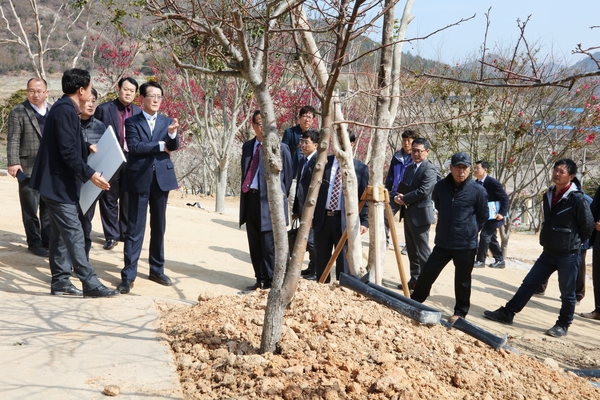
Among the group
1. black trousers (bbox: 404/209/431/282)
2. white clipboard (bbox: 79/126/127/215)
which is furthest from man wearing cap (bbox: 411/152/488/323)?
white clipboard (bbox: 79/126/127/215)

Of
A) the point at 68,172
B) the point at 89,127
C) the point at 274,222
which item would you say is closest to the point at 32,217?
the point at 89,127

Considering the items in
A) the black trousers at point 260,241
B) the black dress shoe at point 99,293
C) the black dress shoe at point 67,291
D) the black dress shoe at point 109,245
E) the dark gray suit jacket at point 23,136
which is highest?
the dark gray suit jacket at point 23,136

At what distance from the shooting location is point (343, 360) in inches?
137

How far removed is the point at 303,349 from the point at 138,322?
1.38 meters

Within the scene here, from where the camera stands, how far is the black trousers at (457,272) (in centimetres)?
582

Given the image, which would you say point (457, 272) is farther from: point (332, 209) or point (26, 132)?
point (26, 132)

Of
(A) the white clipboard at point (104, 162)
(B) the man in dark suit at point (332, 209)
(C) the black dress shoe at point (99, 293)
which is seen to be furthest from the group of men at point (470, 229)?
(A) the white clipboard at point (104, 162)

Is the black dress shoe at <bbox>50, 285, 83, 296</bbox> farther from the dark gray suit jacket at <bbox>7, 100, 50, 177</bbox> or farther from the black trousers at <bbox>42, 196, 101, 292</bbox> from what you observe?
the dark gray suit jacket at <bbox>7, 100, 50, 177</bbox>

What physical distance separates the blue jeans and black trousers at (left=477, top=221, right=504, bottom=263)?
2231mm

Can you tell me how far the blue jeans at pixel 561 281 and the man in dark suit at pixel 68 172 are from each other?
4.23 meters

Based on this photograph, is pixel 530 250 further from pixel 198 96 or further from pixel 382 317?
pixel 382 317

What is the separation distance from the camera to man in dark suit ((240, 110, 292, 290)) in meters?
5.97

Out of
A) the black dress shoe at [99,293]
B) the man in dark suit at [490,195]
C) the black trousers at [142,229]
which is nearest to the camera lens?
the black dress shoe at [99,293]

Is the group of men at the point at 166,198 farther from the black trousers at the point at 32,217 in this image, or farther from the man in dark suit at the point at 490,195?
the man in dark suit at the point at 490,195
